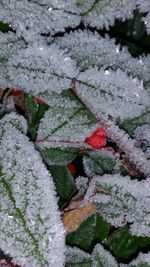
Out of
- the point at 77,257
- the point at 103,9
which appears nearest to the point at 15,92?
the point at 103,9

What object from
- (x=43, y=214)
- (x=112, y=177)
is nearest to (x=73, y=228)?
(x=112, y=177)

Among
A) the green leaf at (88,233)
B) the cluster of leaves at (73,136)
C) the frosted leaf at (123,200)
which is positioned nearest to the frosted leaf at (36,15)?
the cluster of leaves at (73,136)

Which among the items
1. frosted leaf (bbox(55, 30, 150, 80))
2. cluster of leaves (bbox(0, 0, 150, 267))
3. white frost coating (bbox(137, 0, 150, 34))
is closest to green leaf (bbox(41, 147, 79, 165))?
cluster of leaves (bbox(0, 0, 150, 267))

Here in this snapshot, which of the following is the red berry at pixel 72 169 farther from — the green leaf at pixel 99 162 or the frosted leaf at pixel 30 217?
the frosted leaf at pixel 30 217

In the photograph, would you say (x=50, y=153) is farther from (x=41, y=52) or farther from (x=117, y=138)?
(x=41, y=52)

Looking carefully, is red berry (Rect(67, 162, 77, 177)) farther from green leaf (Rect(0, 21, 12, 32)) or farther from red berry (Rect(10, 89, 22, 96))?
green leaf (Rect(0, 21, 12, 32))
